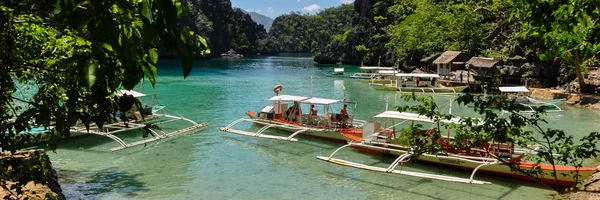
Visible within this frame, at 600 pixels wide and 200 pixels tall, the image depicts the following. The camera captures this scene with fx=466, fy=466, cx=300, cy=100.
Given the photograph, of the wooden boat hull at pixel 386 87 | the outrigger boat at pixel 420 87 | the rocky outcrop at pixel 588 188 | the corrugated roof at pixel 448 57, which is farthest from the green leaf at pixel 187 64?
the corrugated roof at pixel 448 57

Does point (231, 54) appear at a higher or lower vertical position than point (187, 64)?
higher

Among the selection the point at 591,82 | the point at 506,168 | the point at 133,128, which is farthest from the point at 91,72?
the point at 591,82

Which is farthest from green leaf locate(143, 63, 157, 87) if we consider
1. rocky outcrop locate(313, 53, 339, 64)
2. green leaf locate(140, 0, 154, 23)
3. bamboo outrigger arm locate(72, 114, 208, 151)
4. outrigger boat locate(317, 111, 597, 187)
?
rocky outcrop locate(313, 53, 339, 64)

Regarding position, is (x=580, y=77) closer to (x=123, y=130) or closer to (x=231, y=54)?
(x=123, y=130)

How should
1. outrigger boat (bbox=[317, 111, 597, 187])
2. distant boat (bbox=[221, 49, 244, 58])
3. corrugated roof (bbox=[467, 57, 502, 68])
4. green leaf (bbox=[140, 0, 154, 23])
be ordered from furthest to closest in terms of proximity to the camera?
distant boat (bbox=[221, 49, 244, 58]) < corrugated roof (bbox=[467, 57, 502, 68]) < outrigger boat (bbox=[317, 111, 597, 187]) < green leaf (bbox=[140, 0, 154, 23])

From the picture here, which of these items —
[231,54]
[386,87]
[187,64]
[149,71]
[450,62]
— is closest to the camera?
[187,64]

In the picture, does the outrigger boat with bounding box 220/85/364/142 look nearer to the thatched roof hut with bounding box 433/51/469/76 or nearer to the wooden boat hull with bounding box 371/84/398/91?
the wooden boat hull with bounding box 371/84/398/91

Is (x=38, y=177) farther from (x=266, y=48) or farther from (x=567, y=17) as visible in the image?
(x=266, y=48)

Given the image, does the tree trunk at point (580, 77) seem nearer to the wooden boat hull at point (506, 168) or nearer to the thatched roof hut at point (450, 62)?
the thatched roof hut at point (450, 62)

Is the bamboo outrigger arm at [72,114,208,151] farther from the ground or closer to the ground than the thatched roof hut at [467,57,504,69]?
closer to the ground

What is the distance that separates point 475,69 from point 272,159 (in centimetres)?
2881

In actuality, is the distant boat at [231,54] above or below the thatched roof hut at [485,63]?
above

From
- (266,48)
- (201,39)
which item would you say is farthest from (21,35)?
(266,48)

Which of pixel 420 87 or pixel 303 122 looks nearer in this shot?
pixel 303 122
